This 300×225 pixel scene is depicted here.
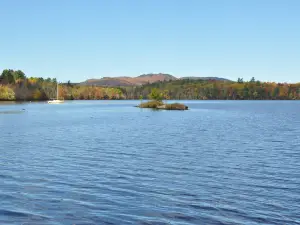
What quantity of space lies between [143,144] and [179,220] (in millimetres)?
32545

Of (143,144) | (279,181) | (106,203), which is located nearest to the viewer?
(106,203)

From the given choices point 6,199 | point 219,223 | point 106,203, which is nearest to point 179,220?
point 219,223

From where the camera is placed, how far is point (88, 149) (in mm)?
46156

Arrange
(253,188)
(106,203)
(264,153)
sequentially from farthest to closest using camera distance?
(264,153)
(253,188)
(106,203)

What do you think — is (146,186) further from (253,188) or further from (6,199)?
(6,199)

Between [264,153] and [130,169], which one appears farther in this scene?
[264,153]

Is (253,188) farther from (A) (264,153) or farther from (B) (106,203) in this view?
(A) (264,153)

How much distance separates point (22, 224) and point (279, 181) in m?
18.9

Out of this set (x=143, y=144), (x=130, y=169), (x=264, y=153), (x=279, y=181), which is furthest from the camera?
(x=143, y=144)

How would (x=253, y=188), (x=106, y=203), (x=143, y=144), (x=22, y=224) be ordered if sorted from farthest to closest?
(x=143, y=144)
(x=253, y=188)
(x=106, y=203)
(x=22, y=224)

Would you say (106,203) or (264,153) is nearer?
(106,203)

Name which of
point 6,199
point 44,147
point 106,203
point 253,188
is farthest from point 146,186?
point 44,147

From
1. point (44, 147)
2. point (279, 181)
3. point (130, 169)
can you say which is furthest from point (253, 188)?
point (44, 147)

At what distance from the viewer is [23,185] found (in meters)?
26.8
